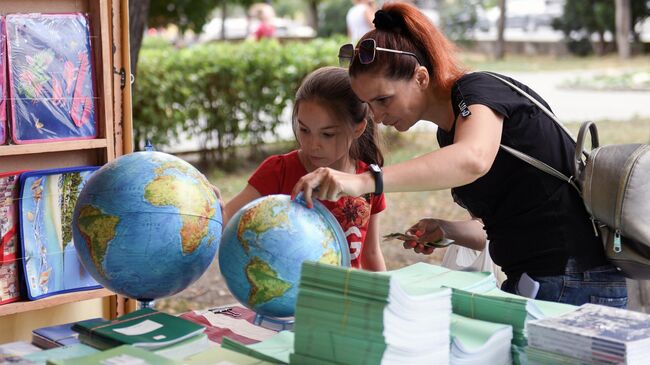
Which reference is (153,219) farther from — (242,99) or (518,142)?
(242,99)

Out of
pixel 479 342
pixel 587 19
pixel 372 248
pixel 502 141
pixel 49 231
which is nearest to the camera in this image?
pixel 479 342

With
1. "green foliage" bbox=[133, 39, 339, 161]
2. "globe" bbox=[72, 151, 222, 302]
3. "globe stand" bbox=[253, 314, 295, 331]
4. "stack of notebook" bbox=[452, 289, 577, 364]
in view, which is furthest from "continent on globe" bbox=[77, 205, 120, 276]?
"green foliage" bbox=[133, 39, 339, 161]

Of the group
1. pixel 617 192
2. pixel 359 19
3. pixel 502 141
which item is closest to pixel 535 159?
pixel 502 141

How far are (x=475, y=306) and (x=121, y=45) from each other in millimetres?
2316

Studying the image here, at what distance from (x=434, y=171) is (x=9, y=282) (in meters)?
2.24

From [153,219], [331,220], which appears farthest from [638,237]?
[153,219]

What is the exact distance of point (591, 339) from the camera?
7.14ft

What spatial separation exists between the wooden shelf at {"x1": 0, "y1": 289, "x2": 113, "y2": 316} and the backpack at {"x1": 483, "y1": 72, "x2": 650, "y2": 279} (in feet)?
6.87

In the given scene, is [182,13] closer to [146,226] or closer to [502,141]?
[502,141]

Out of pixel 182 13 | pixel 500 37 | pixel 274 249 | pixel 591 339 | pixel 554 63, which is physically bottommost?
pixel 591 339

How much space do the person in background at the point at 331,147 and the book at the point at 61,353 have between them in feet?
3.02

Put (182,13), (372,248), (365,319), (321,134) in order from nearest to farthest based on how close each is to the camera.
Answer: (365,319) → (321,134) → (372,248) → (182,13)

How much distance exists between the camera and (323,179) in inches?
99.4

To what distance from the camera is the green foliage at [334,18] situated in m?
32.6
